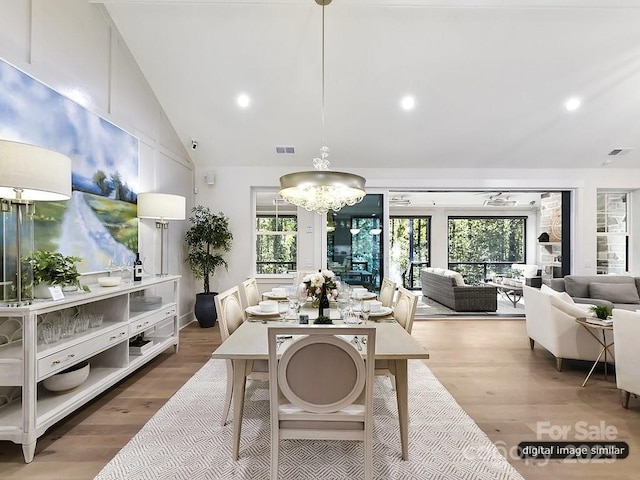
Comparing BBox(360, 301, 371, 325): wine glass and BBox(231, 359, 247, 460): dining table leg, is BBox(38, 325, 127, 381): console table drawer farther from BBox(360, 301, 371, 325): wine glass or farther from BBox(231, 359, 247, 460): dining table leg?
BBox(360, 301, 371, 325): wine glass

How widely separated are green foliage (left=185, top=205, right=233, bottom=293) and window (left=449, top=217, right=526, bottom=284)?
739 centimetres

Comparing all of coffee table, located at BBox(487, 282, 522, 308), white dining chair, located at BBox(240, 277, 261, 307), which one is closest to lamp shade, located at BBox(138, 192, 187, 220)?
white dining chair, located at BBox(240, 277, 261, 307)

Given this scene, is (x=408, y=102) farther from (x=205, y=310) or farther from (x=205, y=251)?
(x=205, y=310)

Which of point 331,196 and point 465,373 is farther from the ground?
point 331,196

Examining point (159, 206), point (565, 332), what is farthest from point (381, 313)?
point (159, 206)

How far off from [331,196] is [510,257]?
9.20 metres

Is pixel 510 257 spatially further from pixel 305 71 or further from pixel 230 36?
pixel 230 36

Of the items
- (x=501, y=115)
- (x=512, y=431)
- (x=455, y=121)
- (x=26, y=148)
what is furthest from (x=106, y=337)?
(x=501, y=115)

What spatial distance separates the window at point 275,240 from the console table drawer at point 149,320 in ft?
8.18

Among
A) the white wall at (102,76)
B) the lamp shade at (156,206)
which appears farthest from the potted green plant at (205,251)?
the lamp shade at (156,206)

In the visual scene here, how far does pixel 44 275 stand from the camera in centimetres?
242

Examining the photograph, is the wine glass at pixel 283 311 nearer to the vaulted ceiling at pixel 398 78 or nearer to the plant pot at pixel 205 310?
the plant pot at pixel 205 310

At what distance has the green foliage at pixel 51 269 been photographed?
2408 millimetres

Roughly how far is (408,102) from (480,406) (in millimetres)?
3672
